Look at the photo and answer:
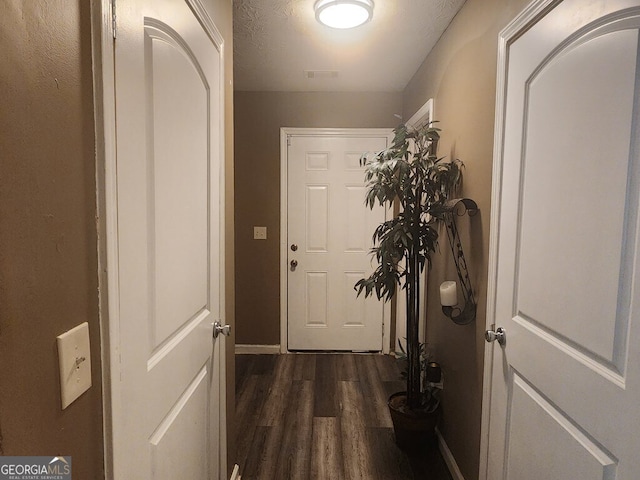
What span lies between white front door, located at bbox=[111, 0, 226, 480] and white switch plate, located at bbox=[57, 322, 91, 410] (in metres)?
0.07

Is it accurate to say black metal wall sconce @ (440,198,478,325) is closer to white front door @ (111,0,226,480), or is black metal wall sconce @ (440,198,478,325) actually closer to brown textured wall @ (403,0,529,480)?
brown textured wall @ (403,0,529,480)

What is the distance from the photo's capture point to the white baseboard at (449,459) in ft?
5.96

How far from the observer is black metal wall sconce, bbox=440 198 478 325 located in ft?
5.51

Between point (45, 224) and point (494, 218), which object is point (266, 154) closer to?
point (494, 218)

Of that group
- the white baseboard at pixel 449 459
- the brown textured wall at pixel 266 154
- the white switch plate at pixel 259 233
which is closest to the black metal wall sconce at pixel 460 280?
the white baseboard at pixel 449 459

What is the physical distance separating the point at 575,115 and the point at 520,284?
1.87 feet

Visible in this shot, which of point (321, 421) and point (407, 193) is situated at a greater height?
point (407, 193)

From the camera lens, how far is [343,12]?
1854mm

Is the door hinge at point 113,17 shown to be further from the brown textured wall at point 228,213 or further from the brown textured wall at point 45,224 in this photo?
the brown textured wall at point 228,213

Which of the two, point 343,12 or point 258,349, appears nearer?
point 343,12

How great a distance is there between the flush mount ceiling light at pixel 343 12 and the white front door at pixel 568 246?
2.53ft

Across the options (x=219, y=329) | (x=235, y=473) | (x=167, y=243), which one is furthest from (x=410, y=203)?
(x=235, y=473)

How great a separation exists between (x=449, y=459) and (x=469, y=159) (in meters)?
1.56

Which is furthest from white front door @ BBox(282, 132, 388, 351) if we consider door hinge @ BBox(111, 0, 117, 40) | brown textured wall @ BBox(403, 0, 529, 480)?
door hinge @ BBox(111, 0, 117, 40)
